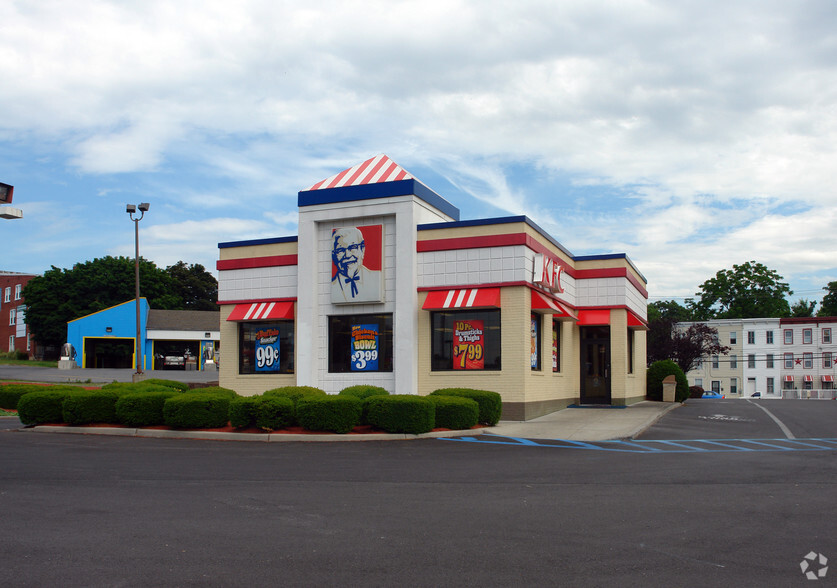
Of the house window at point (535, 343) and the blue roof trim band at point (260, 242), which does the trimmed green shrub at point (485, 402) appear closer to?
the house window at point (535, 343)

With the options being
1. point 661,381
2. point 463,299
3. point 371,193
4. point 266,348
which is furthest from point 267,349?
point 661,381

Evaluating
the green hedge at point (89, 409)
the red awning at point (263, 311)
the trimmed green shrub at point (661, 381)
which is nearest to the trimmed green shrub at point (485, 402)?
the red awning at point (263, 311)

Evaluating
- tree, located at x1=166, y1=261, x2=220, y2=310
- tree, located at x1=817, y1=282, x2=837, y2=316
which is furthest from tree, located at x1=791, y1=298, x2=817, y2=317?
tree, located at x1=166, y1=261, x2=220, y2=310

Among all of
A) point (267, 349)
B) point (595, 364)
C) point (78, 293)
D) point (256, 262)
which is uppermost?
point (78, 293)

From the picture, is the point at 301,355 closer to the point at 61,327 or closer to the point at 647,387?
the point at 647,387

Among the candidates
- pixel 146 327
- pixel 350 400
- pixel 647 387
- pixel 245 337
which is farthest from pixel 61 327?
pixel 350 400

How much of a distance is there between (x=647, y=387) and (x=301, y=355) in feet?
A: 52.1

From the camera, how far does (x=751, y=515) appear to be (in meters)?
8.13

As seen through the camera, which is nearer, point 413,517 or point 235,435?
point 413,517

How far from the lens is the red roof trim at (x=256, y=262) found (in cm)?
2425

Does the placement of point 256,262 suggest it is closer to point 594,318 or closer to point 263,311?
point 263,311

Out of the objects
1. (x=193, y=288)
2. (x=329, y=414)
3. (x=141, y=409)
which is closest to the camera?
(x=329, y=414)

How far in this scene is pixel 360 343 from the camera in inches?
902

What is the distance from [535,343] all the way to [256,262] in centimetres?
940
